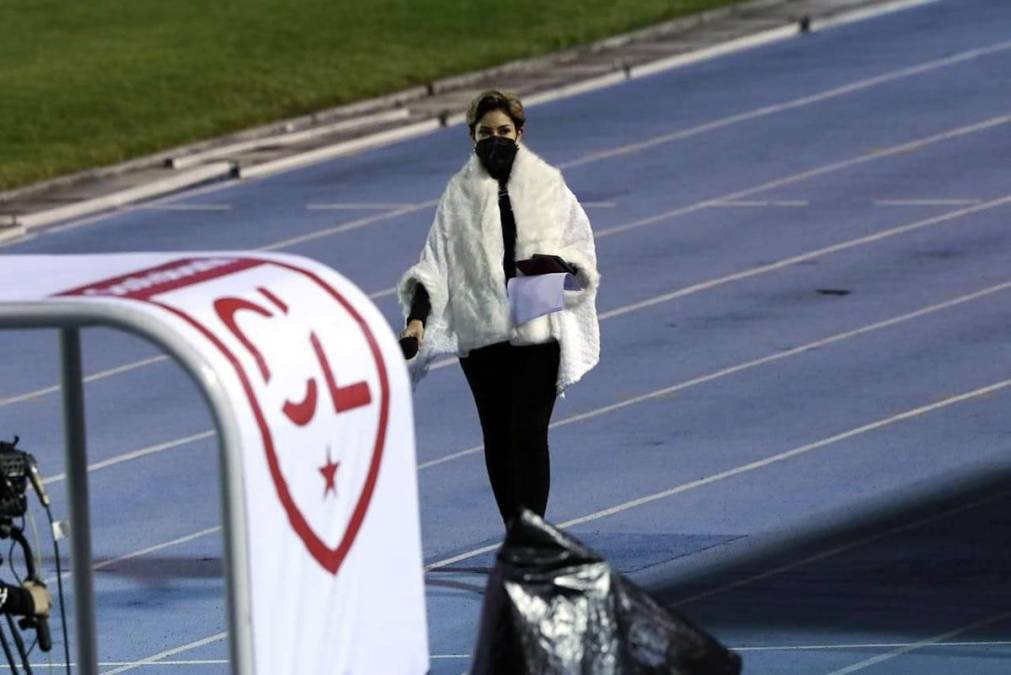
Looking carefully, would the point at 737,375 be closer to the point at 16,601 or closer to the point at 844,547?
the point at 844,547

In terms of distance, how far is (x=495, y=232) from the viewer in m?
9.45

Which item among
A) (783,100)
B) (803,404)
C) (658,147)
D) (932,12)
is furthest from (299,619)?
(932,12)

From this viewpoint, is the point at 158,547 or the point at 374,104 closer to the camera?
the point at 158,547

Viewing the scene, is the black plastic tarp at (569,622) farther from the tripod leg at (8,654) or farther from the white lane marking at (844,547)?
the white lane marking at (844,547)

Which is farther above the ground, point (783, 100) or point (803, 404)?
point (783, 100)

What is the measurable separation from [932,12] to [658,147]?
657 cm

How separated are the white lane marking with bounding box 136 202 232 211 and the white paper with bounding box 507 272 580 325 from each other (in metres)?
12.3

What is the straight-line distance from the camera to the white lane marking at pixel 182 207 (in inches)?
843

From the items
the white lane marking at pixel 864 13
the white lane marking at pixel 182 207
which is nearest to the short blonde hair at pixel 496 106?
the white lane marking at pixel 182 207

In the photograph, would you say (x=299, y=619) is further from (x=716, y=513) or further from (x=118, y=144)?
(x=118, y=144)

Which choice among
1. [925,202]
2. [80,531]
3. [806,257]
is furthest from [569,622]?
[925,202]

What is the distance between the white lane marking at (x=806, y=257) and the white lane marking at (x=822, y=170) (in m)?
1.67

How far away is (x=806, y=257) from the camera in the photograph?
58.6 ft

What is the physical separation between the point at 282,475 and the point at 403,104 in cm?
2025
